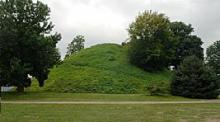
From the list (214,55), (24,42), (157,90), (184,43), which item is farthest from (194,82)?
(214,55)

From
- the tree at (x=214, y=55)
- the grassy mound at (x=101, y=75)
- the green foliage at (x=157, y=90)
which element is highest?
the tree at (x=214, y=55)

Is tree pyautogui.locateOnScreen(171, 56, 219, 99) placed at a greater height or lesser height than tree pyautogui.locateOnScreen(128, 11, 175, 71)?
lesser

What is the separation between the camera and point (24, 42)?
4728 centimetres

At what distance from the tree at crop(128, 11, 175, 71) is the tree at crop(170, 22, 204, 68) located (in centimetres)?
1204

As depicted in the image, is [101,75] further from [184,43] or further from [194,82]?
[184,43]

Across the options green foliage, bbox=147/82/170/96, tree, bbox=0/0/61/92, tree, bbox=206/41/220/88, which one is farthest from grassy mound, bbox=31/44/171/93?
tree, bbox=206/41/220/88

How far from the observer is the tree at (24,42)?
4631 centimetres

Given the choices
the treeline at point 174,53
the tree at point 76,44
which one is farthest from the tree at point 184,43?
the tree at point 76,44

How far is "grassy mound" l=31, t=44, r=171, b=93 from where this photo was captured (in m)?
58.1

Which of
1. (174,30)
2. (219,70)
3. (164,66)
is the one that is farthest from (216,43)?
(164,66)

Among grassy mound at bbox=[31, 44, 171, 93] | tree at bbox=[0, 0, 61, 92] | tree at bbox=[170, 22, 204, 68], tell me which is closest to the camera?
tree at bbox=[0, 0, 61, 92]

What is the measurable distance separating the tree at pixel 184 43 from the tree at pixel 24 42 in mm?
40072

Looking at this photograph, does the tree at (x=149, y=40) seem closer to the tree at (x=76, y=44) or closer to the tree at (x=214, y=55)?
the tree at (x=214, y=55)

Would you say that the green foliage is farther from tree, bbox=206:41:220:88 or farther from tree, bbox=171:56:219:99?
tree, bbox=206:41:220:88
